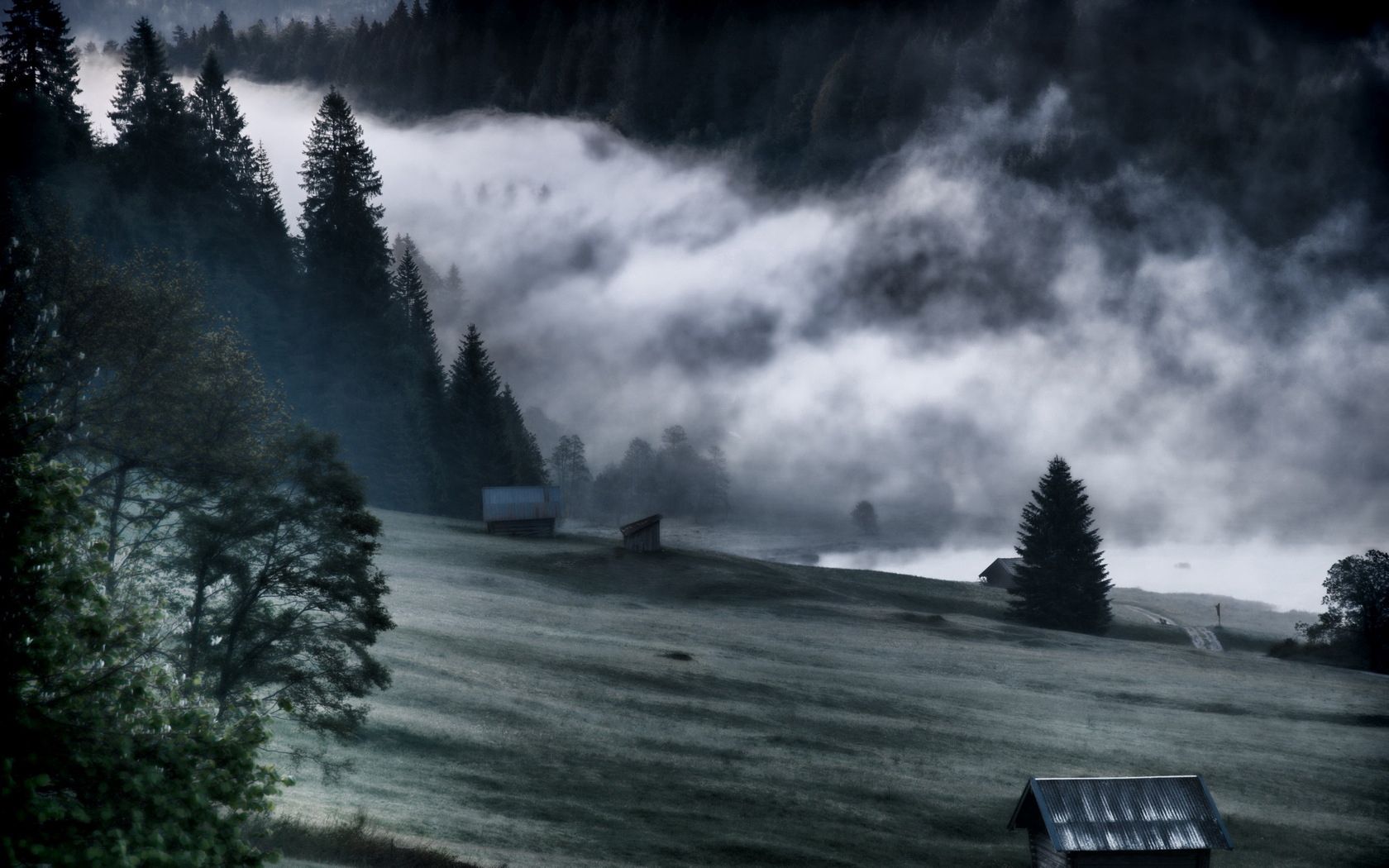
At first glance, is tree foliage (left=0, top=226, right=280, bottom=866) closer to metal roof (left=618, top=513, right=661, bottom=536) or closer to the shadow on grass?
the shadow on grass

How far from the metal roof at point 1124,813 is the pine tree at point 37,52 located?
98029 mm

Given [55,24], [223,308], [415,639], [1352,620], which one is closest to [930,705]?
[415,639]

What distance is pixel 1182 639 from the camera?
99.2 meters

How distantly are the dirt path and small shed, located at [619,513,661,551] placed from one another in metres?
47.9

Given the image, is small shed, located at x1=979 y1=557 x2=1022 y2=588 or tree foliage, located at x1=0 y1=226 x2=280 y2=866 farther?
small shed, located at x1=979 y1=557 x2=1022 y2=588

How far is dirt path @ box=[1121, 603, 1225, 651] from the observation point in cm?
9625

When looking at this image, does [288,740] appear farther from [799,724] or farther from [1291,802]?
[1291,802]

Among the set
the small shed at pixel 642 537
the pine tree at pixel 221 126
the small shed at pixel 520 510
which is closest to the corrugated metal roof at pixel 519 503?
the small shed at pixel 520 510

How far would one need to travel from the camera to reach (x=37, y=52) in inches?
3797

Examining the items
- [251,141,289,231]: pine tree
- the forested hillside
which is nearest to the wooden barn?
the forested hillside

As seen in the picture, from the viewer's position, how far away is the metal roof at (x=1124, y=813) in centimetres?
3478

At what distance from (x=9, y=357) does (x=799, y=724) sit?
1409 inches

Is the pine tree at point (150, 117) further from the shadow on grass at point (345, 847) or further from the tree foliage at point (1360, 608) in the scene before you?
the tree foliage at point (1360, 608)

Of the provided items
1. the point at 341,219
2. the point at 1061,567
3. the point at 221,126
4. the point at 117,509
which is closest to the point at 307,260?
the point at 341,219
